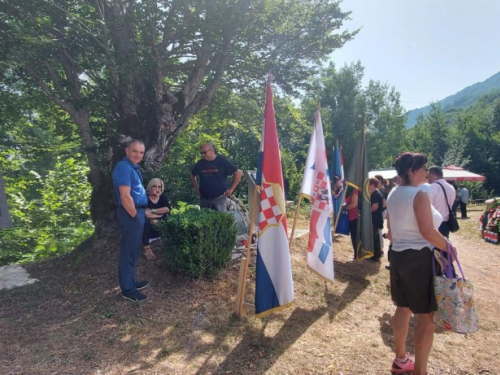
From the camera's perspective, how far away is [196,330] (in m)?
3.56

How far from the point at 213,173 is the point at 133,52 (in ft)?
8.09

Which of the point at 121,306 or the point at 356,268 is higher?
the point at 121,306

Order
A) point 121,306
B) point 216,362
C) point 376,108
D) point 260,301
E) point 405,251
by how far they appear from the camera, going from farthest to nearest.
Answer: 1. point 376,108
2. point 121,306
3. point 260,301
4. point 216,362
5. point 405,251

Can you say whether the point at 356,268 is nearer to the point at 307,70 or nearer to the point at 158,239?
the point at 158,239

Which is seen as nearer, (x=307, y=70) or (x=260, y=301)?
(x=260, y=301)

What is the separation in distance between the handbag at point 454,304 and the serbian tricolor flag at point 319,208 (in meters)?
2.23

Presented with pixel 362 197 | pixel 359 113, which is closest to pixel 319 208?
pixel 362 197

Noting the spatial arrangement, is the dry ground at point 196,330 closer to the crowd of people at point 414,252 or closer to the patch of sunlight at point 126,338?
the patch of sunlight at point 126,338

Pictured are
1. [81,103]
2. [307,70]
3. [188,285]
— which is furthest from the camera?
[307,70]

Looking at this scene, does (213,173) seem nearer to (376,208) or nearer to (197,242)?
(197,242)

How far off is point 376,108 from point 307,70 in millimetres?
29745

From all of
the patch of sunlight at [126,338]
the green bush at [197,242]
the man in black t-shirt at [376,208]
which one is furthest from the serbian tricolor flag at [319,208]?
the patch of sunlight at [126,338]

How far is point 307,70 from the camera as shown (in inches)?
298

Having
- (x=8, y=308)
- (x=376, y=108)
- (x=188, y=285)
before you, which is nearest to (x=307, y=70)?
(x=188, y=285)
